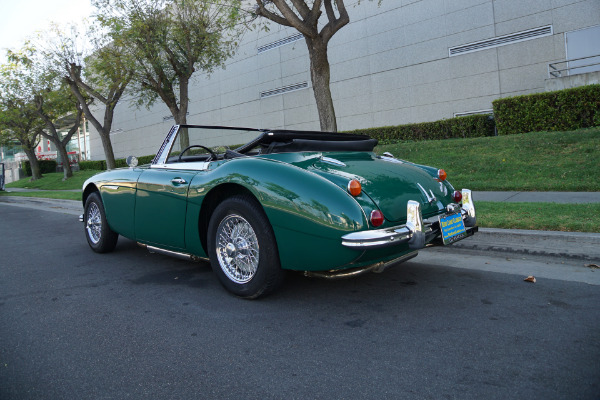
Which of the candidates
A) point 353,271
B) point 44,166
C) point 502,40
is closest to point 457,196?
point 353,271

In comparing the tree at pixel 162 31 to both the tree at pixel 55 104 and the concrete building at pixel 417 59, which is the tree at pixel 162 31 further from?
the tree at pixel 55 104

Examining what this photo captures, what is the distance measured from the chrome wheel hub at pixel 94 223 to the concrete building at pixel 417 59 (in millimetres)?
14007

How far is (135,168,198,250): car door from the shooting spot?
3.91m

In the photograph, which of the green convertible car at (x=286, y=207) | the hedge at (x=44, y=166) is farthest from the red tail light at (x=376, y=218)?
the hedge at (x=44, y=166)

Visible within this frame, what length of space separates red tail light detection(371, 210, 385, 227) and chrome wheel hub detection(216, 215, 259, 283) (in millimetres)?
909

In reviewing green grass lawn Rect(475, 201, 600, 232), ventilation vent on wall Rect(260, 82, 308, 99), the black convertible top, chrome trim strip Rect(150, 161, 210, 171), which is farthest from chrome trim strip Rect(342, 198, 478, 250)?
ventilation vent on wall Rect(260, 82, 308, 99)

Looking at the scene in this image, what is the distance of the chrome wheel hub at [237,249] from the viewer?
3.41m

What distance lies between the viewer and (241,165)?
3.46 metres

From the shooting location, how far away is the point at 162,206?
4078 millimetres

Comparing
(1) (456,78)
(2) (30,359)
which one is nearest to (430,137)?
(1) (456,78)

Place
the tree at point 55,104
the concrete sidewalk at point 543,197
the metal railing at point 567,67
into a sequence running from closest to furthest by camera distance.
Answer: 1. the concrete sidewalk at point 543,197
2. the metal railing at point 567,67
3. the tree at point 55,104

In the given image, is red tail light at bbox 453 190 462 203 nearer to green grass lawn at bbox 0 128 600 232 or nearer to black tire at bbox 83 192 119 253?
green grass lawn at bbox 0 128 600 232

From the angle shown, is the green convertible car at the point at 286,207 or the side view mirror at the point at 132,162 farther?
the side view mirror at the point at 132,162

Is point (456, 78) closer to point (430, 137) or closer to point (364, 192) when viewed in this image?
point (430, 137)
